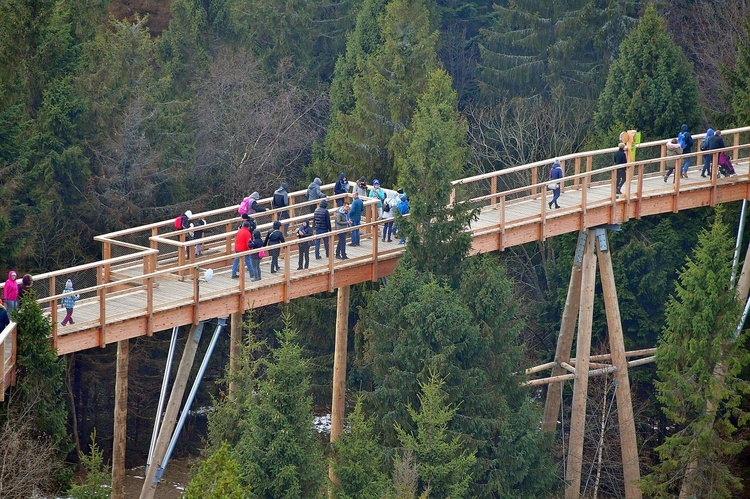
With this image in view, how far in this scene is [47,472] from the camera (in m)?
28.3

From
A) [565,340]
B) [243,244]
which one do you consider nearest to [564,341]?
[565,340]

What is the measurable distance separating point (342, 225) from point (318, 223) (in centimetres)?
87

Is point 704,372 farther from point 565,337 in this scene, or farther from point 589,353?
point 565,337

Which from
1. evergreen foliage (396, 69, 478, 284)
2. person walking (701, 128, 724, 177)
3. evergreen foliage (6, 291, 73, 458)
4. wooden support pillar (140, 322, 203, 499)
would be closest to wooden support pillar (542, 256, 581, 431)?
person walking (701, 128, 724, 177)

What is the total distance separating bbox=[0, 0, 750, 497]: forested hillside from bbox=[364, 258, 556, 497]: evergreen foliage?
2.5 inches

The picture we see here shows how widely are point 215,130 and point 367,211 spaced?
16063mm

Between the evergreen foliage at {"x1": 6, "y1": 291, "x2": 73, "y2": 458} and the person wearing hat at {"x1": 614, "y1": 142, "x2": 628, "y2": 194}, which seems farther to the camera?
the person wearing hat at {"x1": 614, "y1": 142, "x2": 628, "y2": 194}

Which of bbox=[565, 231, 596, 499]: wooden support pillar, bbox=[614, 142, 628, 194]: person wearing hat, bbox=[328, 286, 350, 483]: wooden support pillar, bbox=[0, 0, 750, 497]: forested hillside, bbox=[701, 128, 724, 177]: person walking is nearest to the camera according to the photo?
bbox=[0, 0, 750, 497]: forested hillside

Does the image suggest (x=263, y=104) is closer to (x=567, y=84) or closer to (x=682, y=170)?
(x=567, y=84)

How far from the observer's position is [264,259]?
3222cm

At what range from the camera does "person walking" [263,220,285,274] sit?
31.2 metres

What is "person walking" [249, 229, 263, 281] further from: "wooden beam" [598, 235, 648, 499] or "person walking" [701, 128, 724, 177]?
"person walking" [701, 128, 724, 177]

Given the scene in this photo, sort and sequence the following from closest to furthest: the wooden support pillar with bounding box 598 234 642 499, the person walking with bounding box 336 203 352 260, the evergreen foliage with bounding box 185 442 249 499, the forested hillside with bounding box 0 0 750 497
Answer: the evergreen foliage with bounding box 185 442 249 499, the forested hillside with bounding box 0 0 750 497, the person walking with bounding box 336 203 352 260, the wooden support pillar with bounding box 598 234 642 499

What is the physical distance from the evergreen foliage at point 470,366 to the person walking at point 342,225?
1342mm
